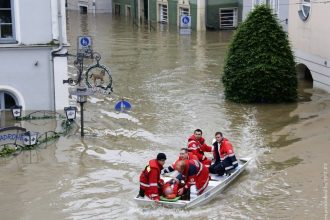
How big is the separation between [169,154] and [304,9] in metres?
12.0

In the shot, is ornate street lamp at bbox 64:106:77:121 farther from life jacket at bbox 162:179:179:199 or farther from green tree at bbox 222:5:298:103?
life jacket at bbox 162:179:179:199

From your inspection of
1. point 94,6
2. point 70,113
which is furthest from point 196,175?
point 94,6

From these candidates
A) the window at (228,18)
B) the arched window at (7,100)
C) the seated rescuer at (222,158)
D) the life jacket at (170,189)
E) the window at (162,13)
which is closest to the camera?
the life jacket at (170,189)

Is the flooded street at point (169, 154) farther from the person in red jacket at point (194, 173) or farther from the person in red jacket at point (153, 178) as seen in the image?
the person in red jacket at point (194, 173)

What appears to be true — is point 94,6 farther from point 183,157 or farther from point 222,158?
point 183,157

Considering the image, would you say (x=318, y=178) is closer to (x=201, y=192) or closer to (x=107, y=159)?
(x=201, y=192)

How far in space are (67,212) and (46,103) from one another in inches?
360

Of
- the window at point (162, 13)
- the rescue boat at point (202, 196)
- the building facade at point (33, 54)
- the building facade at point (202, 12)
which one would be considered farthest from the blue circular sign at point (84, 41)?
the window at point (162, 13)

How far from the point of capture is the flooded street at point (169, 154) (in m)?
14.8

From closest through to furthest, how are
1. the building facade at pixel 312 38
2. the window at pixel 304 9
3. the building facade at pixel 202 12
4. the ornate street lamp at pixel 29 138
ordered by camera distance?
1. the ornate street lamp at pixel 29 138
2. the building facade at pixel 312 38
3. the window at pixel 304 9
4. the building facade at pixel 202 12

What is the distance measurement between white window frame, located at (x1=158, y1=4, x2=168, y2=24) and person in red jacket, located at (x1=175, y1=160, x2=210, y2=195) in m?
41.3

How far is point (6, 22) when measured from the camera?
22.6m

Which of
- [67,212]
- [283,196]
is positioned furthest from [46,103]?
[283,196]

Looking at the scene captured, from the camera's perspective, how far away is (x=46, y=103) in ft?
76.4
